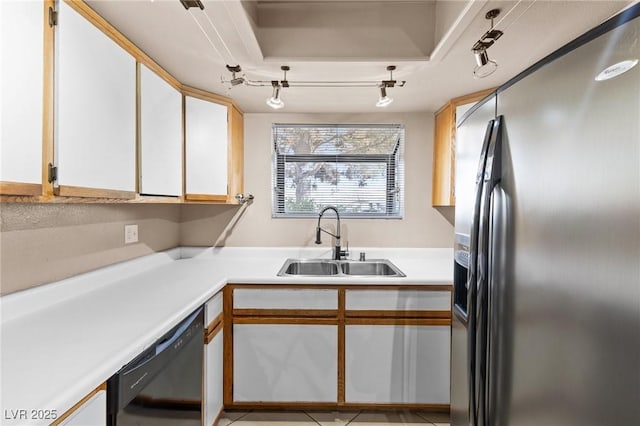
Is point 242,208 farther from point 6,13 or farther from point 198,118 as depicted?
point 6,13

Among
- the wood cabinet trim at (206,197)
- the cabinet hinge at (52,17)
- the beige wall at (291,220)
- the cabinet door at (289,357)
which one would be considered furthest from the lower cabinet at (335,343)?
the cabinet hinge at (52,17)

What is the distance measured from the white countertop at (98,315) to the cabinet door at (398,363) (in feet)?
1.03

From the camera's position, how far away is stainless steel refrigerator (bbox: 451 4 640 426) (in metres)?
0.49

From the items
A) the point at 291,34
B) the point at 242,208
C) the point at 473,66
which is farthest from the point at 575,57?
the point at 242,208

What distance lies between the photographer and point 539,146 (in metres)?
0.69

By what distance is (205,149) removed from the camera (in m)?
2.04

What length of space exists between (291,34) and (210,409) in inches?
80.4

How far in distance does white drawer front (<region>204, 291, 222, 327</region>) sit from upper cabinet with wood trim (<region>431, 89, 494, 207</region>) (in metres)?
1.68

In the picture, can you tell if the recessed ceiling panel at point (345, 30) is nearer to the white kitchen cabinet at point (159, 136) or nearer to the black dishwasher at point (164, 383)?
the white kitchen cabinet at point (159, 136)

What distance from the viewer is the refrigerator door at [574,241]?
483 mm

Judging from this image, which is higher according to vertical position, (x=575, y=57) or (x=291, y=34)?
(x=291, y=34)

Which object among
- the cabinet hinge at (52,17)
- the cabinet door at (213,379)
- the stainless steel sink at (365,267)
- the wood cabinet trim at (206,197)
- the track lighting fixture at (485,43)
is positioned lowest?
the cabinet door at (213,379)

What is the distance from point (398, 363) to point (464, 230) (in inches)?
43.7

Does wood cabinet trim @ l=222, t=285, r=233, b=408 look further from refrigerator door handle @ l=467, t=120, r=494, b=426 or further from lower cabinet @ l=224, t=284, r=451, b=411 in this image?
refrigerator door handle @ l=467, t=120, r=494, b=426
